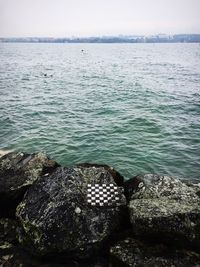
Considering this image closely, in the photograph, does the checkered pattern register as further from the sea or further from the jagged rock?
the sea

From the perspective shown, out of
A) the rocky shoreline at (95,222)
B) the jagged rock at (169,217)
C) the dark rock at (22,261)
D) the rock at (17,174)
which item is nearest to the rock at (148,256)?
the rocky shoreline at (95,222)

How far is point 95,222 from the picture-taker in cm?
718

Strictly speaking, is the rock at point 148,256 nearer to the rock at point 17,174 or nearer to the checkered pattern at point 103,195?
the checkered pattern at point 103,195

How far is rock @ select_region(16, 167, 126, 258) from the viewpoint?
6867 mm

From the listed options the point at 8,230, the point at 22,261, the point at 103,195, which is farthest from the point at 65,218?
the point at 8,230

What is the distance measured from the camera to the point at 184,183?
870 centimetres

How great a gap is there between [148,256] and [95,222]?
160 centimetres

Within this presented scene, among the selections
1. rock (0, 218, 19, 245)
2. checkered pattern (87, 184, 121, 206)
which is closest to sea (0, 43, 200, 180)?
checkered pattern (87, 184, 121, 206)

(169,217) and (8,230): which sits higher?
(169,217)

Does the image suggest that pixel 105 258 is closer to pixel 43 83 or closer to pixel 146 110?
pixel 146 110

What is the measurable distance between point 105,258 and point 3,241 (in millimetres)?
2906

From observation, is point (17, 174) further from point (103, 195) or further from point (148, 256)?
point (148, 256)

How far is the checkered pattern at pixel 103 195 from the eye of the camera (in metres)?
7.80

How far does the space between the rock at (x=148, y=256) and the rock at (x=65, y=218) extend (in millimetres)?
568
